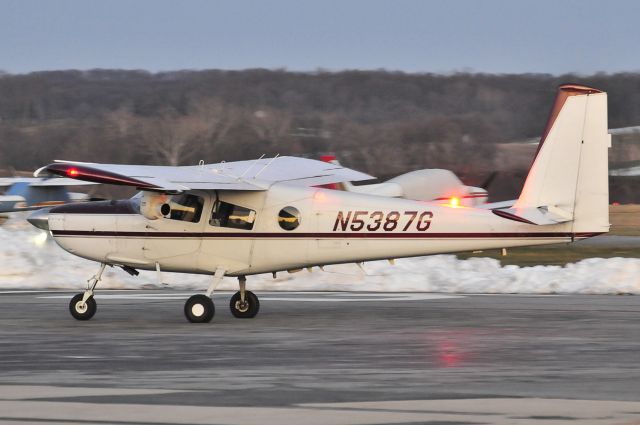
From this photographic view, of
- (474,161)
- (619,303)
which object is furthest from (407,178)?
(619,303)

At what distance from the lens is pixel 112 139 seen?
47.9m

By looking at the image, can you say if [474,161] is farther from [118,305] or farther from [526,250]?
[118,305]

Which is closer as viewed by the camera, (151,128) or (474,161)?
(474,161)

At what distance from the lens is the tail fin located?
1467 cm

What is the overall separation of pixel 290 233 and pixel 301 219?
0.80 ft

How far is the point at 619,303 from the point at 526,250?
599 inches

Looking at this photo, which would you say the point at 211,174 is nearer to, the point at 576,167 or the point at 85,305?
the point at 85,305

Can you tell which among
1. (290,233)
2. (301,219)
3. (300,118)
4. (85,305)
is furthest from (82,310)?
(300,118)

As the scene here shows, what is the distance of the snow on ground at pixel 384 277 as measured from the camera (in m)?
21.0

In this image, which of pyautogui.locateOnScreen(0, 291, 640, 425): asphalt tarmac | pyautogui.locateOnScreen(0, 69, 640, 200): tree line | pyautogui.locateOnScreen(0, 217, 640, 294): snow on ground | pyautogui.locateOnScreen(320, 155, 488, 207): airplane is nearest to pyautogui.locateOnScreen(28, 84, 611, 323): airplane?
pyautogui.locateOnScreen(0, 291, 640, 425): asphalt tarmac

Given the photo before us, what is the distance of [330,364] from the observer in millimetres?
11414

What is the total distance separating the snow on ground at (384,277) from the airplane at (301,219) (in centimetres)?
465

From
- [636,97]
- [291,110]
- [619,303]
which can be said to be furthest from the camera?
[291,110]

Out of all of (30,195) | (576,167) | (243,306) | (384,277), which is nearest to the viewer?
(576,167)
